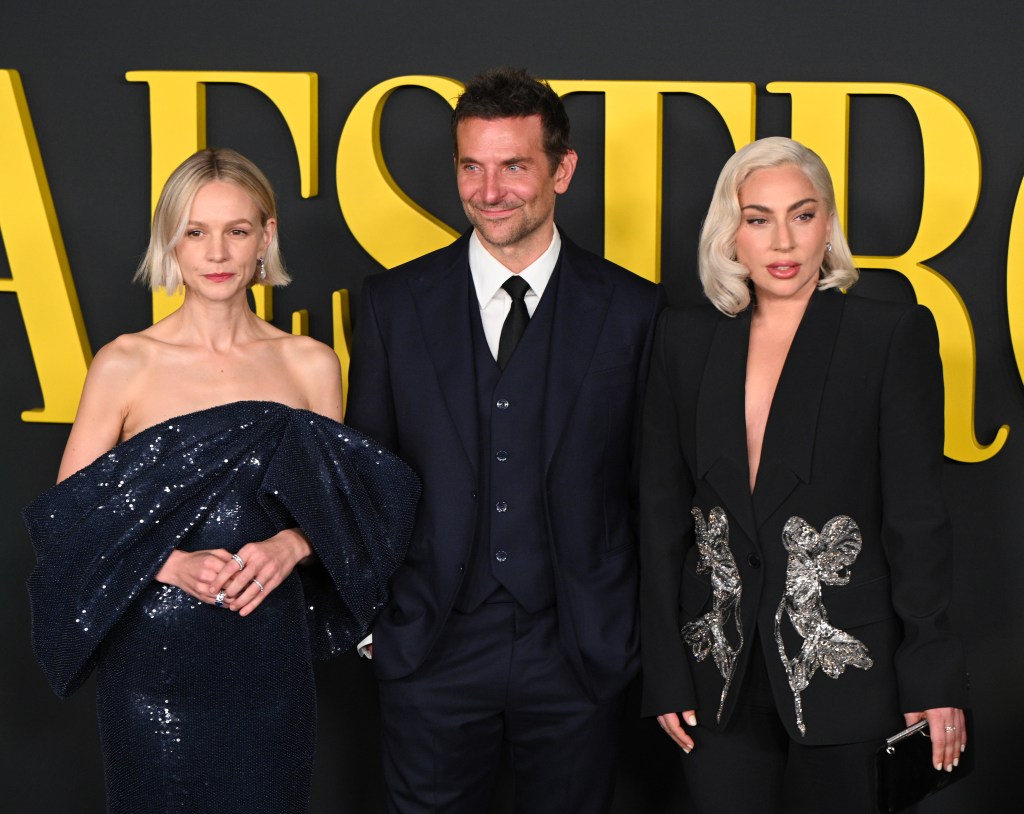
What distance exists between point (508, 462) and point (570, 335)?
282 mm

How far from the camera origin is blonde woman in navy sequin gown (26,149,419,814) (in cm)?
228

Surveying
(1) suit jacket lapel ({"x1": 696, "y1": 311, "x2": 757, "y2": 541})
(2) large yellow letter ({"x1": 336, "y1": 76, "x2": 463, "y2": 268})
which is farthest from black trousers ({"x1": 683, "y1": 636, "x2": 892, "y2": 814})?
(2) large yellow letter ({"x1": 336, "y1": 76, "x2": 463, "y2": 268})

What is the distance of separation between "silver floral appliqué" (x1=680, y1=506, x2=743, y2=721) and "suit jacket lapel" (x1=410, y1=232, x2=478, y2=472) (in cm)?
47

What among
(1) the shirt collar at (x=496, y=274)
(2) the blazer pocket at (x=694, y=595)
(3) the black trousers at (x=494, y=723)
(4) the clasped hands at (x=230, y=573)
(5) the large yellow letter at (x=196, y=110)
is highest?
(5) the large yellow letter at (x=196, y=110)

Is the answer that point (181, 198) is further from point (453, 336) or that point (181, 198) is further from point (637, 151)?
point (637, 151)

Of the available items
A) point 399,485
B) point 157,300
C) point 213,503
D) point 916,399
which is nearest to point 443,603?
point 399,485

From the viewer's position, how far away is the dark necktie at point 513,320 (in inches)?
99.3

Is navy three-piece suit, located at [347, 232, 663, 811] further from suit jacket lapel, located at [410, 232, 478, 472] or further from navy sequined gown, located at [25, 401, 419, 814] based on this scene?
navy sequined gown, located at [25, 401, 419, 814]

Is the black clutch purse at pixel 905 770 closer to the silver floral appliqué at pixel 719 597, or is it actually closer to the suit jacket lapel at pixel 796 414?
the silver floral appliqué at pixel 719 597

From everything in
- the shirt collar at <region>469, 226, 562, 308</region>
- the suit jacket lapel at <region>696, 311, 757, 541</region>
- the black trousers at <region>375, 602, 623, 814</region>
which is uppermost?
the shirt collar at <region>469, 226, 562, 308</region>

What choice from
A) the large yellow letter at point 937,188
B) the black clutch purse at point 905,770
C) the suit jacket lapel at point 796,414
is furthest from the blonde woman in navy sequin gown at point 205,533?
the large yellow letter at point 937,188

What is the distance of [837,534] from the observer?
221 cm

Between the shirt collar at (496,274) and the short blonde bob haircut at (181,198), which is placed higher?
the short blonde bob haircut at (181,198)

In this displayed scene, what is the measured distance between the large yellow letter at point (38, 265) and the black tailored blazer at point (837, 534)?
71.0 inches
